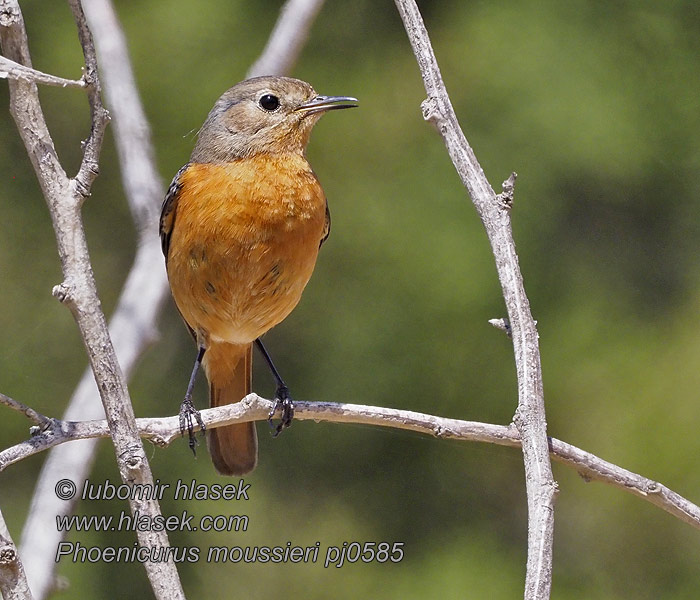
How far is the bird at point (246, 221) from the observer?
3.57m

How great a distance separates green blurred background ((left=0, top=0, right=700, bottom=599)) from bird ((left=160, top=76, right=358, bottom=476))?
53.7 inches

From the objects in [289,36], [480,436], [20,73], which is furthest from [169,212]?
[20,73]

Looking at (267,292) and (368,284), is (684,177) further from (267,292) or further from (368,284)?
(267,292)

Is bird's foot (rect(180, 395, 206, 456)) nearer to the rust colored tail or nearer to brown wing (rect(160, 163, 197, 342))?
the rust colored tail

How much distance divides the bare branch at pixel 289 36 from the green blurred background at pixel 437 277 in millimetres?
1301

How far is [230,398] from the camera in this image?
4.27 meters

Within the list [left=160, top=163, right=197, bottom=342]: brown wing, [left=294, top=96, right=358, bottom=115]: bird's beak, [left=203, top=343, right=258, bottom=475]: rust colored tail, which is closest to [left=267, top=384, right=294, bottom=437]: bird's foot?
[left=203, top=343, right=258, bottom=475]: rust colored tail

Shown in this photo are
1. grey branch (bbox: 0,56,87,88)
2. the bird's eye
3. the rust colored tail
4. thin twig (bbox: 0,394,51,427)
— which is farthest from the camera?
the rust colored tail

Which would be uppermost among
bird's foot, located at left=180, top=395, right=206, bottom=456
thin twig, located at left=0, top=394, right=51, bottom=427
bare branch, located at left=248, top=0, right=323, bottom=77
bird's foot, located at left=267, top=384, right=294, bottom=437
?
bare branch, located at left=248, top=0, right=323, bottom=77

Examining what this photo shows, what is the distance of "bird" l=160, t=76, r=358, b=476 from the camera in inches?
141

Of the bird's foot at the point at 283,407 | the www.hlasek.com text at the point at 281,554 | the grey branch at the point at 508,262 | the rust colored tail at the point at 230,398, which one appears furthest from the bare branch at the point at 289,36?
the www.hlasek.com text at the point at 281,554

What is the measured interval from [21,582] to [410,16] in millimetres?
1524

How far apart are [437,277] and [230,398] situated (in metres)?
1.45

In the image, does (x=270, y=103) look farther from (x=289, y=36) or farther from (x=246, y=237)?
(x=246, y=237)
